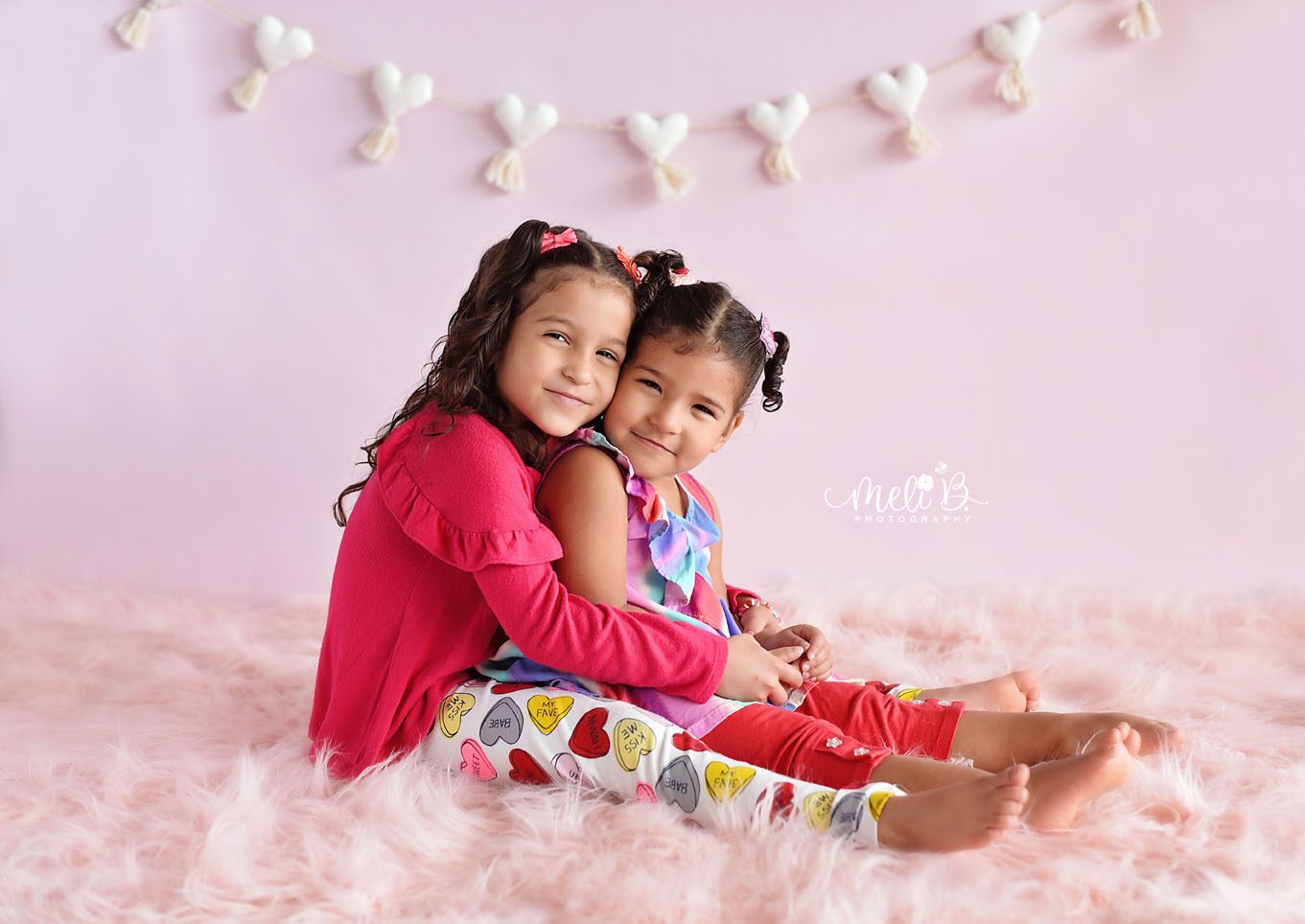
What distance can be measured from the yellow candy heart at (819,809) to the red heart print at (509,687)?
343 mm

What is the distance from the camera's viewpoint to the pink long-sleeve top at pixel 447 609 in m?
1.22

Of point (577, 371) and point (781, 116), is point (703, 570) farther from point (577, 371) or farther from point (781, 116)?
point (781, 116)

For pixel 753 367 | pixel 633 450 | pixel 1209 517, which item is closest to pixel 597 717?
pixel 633 450

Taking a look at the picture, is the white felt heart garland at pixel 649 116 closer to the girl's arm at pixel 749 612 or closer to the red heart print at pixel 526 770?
the girl's arm at pixel 749 612

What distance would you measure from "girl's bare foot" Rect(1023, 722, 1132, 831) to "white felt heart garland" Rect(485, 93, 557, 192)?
147 cm

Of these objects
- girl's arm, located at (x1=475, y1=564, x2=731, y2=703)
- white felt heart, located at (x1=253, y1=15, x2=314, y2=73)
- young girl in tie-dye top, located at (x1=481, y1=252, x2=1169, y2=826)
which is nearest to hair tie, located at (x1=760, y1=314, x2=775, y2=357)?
young girl in tie-dye top, located at (x1=481, y1=252, x2=1169, y2=826)

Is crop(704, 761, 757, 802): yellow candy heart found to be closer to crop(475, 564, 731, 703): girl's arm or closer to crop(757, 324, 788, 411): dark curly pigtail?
crop(475, 564, 731, 703): girl's arm

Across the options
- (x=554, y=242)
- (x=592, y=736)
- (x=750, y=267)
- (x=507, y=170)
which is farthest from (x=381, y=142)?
(x=592, y=736)

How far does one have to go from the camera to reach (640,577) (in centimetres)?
141

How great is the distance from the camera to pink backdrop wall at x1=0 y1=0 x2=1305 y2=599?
2.15 m

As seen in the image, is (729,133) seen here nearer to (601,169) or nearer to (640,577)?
(601,169)

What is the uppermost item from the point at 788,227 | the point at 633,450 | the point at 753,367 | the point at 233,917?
the point at 788,227

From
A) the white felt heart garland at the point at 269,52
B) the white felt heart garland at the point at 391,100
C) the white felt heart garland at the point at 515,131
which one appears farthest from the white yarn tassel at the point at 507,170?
the white felt heart garland at the point at 269,52

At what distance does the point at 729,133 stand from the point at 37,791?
5.20 ft
